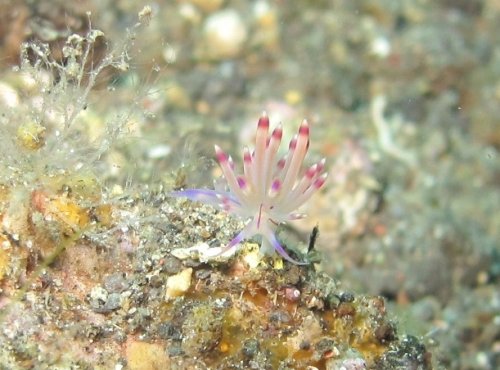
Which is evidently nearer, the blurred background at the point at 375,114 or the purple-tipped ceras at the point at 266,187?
the purple-tipped ceras at the point at 266,187

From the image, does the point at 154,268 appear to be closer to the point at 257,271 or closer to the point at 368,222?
the point at 257,271

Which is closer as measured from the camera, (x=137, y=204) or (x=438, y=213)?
(x=137, y=204)

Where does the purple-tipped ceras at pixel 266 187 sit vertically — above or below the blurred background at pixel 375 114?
below

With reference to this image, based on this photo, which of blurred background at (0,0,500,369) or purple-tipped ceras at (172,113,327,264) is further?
blurred background at (0,0,500,369)

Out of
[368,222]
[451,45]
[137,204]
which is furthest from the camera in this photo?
[451,45]

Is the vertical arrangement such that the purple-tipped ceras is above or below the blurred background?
below

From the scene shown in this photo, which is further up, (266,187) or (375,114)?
(375,114)

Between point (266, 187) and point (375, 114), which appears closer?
point (266, 187)

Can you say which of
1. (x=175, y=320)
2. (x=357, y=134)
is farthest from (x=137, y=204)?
(x=357, y=134)
